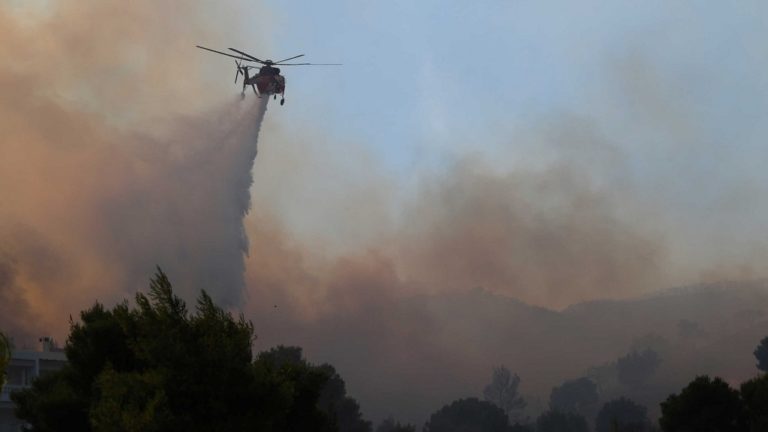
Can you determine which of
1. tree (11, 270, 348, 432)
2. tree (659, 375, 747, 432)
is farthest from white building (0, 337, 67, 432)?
tree (11, 270, 348, 432)

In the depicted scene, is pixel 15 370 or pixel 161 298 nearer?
pixel 161 298

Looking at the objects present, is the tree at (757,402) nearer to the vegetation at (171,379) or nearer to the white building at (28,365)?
the vegetation at (171,379)

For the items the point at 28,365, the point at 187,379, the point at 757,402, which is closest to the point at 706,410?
the point at 757,402

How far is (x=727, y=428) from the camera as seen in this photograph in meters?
86.4

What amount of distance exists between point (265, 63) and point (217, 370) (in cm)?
6467

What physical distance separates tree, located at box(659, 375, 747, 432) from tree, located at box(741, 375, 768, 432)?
586 millimetres

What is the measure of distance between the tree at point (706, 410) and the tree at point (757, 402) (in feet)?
1.92

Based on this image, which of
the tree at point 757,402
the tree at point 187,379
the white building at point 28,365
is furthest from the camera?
the white building at point 28,365

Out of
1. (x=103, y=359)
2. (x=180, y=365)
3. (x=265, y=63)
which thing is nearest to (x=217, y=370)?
(x=180, y=365)

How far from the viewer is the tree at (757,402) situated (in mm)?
85062

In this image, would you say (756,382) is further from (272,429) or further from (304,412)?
(272,429)

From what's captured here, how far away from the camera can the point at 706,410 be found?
87062 millimetres

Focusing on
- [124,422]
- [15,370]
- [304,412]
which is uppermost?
[15,370]

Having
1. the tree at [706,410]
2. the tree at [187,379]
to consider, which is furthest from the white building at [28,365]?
the tree at [187,379]
